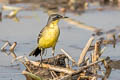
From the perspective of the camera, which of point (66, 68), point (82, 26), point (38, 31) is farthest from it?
point (82, 26)

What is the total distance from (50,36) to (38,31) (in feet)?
14.6

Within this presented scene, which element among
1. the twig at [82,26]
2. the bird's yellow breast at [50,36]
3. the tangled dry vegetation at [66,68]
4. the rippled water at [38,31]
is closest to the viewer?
the tangled dry vegetation at [66,68]

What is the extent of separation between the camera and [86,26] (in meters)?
14.4

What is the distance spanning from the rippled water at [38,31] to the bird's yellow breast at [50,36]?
873mm

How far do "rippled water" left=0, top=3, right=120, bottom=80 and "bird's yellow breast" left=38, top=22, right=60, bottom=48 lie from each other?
873mm

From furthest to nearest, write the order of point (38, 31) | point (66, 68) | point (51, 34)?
point (38, 31), point (51, 34), point (66, 68)

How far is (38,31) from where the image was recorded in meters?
13.8

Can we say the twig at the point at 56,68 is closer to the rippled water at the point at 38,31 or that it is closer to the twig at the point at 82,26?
the rippled water at the point at 38,31

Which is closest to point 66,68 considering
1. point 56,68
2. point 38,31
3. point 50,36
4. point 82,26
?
point 56,68

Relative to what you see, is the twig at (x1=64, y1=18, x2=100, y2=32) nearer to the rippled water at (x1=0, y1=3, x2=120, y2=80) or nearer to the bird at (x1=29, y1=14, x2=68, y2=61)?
the rippled water at (x1=0, y1=3, x2=120, y2=80)

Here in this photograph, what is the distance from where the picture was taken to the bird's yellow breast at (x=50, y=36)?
9.37 meters

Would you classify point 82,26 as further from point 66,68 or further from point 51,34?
point 66,68

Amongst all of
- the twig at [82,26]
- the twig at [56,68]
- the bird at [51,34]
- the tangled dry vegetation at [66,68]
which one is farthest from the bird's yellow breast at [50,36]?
the twig at [82,26]

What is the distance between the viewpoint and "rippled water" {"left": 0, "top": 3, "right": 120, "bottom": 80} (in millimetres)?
9938
